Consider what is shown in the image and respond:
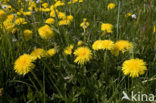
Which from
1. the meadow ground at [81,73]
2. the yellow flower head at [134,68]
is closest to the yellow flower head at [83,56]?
the meadow ground at [81,73]

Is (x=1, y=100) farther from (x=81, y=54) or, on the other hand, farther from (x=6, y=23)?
(x=6, y=23)

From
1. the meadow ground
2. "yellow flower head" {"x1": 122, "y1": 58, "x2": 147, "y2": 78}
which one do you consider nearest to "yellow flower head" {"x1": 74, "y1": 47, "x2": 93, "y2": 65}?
the meadow ground

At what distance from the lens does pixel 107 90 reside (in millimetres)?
1055

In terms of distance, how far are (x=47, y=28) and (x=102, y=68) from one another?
549 mm

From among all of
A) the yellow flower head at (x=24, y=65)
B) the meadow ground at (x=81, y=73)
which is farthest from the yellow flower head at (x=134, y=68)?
the yellow flower head at (x=24, y=65)

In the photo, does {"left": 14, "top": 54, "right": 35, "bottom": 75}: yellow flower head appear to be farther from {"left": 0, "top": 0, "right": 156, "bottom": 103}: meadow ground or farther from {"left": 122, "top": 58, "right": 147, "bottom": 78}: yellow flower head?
{"left": 122, "top": 58, "right": 147, "bottom": 78}: yellow flower head

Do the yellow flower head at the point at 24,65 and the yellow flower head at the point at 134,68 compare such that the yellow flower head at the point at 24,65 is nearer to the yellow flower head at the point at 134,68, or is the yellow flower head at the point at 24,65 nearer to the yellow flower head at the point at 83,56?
the yellow flower head at the point at 83,56

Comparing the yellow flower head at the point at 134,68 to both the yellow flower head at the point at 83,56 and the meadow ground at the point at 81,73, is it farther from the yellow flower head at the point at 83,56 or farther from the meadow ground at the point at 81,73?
the yellow flower head at the point at 83,56

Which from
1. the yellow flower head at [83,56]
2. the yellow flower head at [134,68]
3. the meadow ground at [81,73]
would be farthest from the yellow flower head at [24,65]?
the yellow flower head at [134,68]

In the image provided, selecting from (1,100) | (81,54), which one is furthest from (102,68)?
(1,100)

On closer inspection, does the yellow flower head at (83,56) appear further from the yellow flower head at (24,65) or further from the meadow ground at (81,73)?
the yellow flower head at (24,65)

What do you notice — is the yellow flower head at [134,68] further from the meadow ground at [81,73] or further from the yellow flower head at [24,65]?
Result: the yellow flower head at [24,65]

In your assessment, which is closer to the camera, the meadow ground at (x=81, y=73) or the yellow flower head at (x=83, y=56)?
the meadow ground at (x=81, y=73)

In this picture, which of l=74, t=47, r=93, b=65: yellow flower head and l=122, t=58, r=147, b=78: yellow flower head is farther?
l=74, t=47, r=93, b=65: yellow flower head
